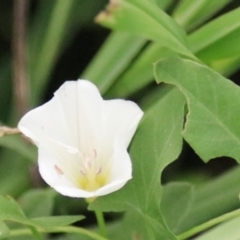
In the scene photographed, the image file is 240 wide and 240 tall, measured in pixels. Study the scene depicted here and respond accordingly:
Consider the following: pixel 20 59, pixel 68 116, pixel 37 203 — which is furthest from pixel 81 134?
pixel 20 59

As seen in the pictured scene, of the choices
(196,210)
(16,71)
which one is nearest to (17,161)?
(16,71)

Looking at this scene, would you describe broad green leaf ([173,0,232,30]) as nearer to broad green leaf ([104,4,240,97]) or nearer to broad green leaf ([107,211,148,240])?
broad green leaf ([104,4,240,97])

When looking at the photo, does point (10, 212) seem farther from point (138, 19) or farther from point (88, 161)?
point (138, 19)

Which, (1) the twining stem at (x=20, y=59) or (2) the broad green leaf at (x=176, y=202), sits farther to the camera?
(1) the twining stem at (x=20, y=59)

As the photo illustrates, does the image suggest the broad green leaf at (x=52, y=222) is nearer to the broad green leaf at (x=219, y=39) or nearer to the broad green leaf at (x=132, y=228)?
the broad green leaf at (x=132, y=228)

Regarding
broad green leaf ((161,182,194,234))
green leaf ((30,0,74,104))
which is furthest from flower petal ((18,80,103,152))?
green leaf ((30,0,74,104))

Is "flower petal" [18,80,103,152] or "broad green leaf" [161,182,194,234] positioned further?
"broad green leaf" [161,182,194,234]

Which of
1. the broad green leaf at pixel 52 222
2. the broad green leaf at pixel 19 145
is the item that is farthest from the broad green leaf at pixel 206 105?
the broad green leaf at pixel 19 145

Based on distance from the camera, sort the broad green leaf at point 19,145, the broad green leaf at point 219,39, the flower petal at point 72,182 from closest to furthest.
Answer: the flower petal at point 72,182
the broad green leaf at point 219,39
the broad green leaf at point 19,145
